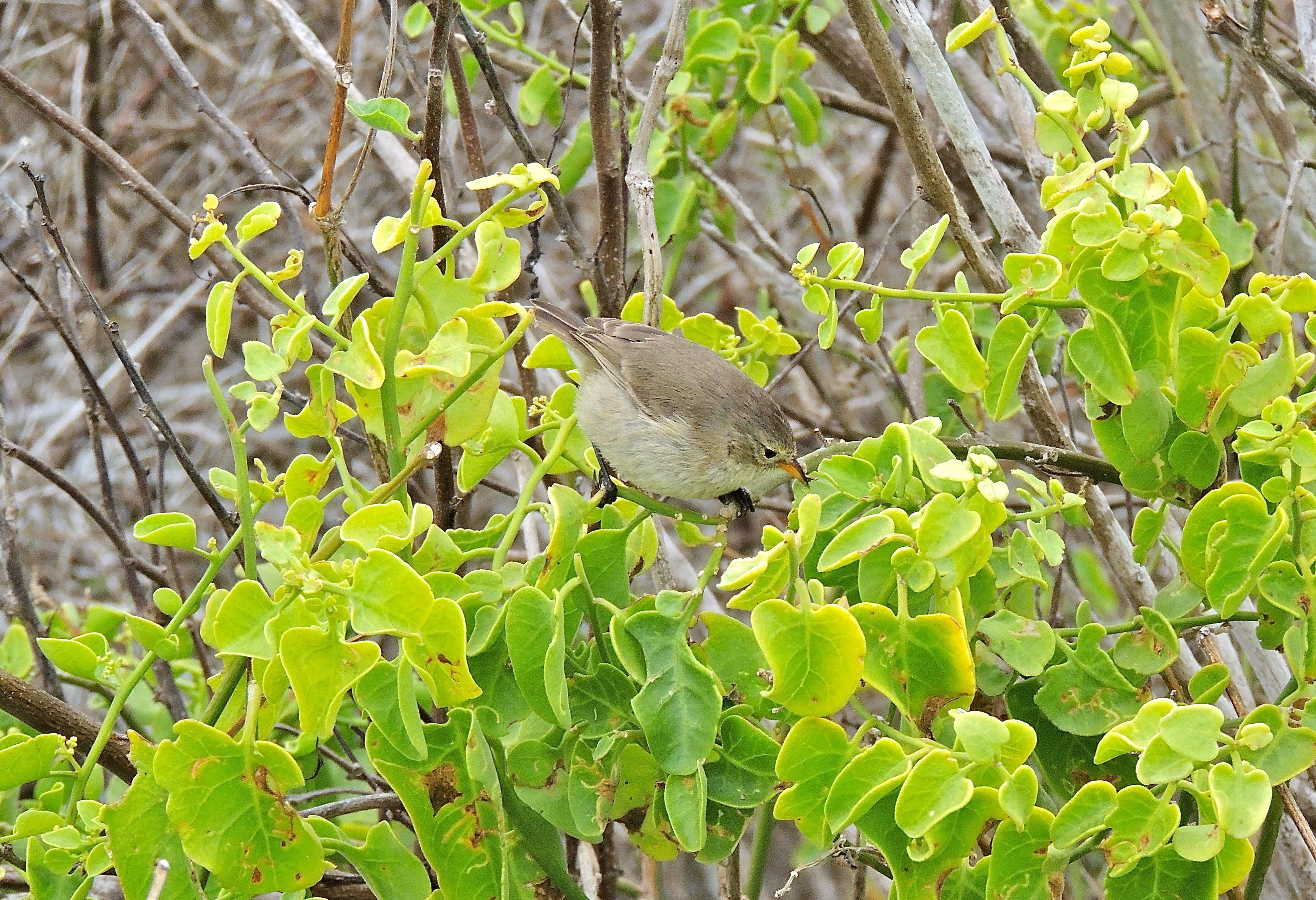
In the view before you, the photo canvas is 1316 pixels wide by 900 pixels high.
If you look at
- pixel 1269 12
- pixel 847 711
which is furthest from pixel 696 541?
pixel 1269 12

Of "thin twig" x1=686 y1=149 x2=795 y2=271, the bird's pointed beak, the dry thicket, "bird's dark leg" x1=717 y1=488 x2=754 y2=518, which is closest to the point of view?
the bird's pointed beak

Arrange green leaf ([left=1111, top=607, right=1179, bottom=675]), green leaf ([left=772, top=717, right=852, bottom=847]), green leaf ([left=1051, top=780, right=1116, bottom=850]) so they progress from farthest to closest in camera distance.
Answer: green leaf ([left=1111, top=607, right=1179, bottom=675]) < green leaf ([left=772, top=717, right=852, bottom=847]) < green leaf ([left=1051, top=780, right=1116, bottom=850])

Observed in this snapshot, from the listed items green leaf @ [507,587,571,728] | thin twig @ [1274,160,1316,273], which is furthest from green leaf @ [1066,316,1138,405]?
thin twig @ [1274,160,1316,273]

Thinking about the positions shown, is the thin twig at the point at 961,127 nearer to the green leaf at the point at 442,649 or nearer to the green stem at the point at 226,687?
the green leaf at the point at 442,649

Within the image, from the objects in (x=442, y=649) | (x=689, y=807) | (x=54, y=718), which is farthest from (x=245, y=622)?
(x=54, y=718)

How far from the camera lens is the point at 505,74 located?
5.00 m

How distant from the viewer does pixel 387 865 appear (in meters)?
1.66

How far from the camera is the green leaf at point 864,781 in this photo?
1327mm

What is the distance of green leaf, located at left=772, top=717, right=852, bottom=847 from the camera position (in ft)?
4.64

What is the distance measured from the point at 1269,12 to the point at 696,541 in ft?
8.91

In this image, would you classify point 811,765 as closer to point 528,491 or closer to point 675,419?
point 528,491

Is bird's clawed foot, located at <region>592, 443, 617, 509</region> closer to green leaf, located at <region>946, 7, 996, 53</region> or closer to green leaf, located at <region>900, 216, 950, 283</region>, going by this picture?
green leaf, located at <region>900, 216, 950, 283</region>

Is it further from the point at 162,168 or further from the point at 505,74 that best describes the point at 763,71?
the point at 162,168

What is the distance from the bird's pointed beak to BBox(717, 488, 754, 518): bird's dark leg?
0.24 m
